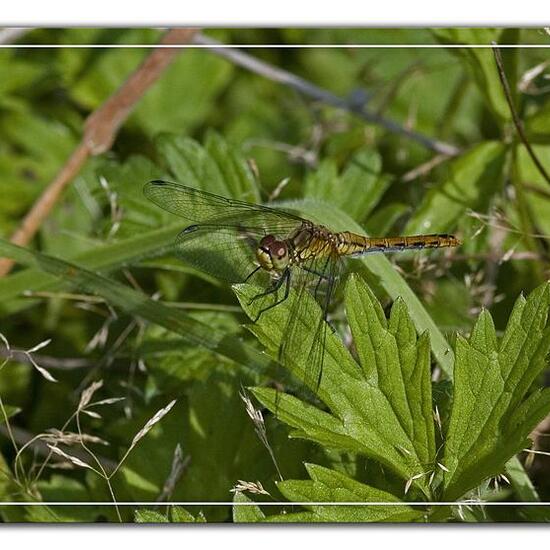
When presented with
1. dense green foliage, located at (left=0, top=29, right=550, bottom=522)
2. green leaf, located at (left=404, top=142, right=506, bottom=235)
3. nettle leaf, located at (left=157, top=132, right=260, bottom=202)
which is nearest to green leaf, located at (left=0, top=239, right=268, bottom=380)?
dense green foliage, located at (left=0, top=29, right=550, bottom=522)

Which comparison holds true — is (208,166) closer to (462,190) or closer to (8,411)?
(462,190)

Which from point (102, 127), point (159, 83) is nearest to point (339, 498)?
point (102, 127)

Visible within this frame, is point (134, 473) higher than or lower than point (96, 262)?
lower

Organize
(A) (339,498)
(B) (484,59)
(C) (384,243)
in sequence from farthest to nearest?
(B) (484,59) < (C) (384,243) < (A) (339,498)

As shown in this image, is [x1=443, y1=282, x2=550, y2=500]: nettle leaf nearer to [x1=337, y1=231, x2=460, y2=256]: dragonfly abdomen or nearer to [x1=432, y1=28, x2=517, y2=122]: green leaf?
[x1=337, y1=231, x2=460, y2=256]: dragonfly abdomen

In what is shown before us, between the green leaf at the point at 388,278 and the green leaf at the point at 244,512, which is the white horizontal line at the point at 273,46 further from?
the green leaf at the point at 244,512

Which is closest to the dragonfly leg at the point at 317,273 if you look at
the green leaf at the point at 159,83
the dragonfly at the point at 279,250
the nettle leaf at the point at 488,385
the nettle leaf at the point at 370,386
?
the dragonfly at the point at 279,250
